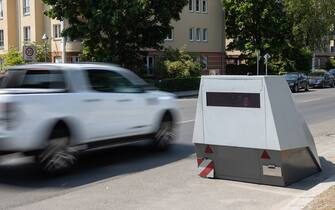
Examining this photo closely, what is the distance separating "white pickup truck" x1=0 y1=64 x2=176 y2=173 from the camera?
843 centimetres

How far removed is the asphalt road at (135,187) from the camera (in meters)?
7.21

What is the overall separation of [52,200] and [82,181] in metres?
1.26

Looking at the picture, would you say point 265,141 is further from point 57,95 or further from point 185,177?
point 57,95

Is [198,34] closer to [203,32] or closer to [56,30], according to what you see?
[203,32]

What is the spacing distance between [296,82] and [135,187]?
112 feet

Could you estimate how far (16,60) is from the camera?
43.3 meters

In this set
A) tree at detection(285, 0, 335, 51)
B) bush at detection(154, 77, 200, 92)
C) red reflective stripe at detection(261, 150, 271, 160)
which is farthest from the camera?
tree at detection(285, 0, 335, 51)

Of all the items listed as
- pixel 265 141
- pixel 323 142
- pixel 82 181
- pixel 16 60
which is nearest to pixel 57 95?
pixel 82 181

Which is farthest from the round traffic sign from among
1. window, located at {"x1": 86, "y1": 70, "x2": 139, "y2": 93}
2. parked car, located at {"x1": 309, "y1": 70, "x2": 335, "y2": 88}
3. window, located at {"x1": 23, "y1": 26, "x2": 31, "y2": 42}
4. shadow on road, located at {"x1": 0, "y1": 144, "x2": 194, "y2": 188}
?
parked car, located at {"x1": 309, "y1": 70, "x2": 335, "y2": 88}

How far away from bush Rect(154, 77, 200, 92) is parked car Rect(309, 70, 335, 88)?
1201 centimetres

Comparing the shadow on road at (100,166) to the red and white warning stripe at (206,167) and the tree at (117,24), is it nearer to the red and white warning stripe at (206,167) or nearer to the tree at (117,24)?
the red and white warning stripe at (206,167)

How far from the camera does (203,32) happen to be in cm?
5753

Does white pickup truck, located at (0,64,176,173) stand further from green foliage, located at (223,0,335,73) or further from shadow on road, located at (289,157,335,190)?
green foliage, located at (223,0,335,73)

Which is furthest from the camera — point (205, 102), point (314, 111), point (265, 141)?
point (314, 111)
